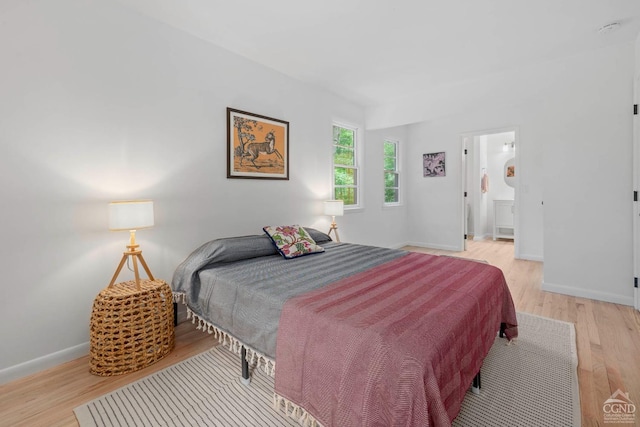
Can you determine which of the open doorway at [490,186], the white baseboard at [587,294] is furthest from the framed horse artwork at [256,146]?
the open doorway at [490,186]

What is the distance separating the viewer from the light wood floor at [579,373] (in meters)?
1.55

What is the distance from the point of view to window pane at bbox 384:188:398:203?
5576 mm

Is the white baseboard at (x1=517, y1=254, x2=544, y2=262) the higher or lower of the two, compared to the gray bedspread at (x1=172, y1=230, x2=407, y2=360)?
lower

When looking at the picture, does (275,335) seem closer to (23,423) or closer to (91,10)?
(23,423)

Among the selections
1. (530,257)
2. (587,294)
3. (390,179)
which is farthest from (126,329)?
(530,257)

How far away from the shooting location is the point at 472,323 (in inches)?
56.6

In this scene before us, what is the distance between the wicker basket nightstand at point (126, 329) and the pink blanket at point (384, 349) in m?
1.10

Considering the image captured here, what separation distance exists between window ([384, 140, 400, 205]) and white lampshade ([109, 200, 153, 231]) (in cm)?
431

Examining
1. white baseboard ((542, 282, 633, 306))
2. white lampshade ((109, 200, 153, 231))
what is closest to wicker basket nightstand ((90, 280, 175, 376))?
white lampshade ((109, 200, 153, 231))

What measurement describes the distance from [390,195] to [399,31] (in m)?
3.44

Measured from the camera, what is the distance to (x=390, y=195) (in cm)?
570

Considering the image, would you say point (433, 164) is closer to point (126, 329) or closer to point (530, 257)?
point (530, 257)

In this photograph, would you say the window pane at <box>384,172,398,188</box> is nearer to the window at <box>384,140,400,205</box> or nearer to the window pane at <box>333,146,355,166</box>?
the window at <box>384,140,400,205</box>

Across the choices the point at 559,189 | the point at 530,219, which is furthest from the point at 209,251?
the point at 530,219
